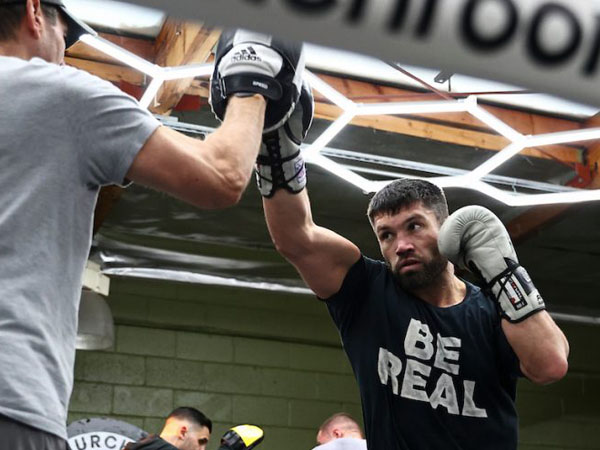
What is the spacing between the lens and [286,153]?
7.42ft

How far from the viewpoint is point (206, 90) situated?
16.9ft

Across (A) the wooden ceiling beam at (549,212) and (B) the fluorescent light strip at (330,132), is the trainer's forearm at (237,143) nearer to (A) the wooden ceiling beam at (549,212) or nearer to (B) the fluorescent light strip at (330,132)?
(B) the fluorescent light strip at (330,132)

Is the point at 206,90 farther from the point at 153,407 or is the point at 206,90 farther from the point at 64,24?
the point at 64,24

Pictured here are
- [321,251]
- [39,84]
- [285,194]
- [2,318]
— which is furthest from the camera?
[321,251]

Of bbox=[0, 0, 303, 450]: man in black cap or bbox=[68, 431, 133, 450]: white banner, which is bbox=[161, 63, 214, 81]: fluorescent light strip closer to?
bbox=[68, 431, 133, 450]: white banner

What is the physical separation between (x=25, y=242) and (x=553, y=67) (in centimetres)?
91

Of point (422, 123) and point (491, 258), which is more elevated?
point (422, 123)

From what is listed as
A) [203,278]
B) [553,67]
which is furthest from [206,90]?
[553,67]

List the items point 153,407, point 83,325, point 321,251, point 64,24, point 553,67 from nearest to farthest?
1. point 553,67
2. point 64,24
3. point 321,251
4. point 83,325
5. point 153,407

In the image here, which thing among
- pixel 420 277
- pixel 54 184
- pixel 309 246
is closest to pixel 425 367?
pixel 420 277

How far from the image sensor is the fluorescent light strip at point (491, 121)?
4520 mm

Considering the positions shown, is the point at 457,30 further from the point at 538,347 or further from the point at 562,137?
the point at 562,137

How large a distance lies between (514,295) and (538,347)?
147mm

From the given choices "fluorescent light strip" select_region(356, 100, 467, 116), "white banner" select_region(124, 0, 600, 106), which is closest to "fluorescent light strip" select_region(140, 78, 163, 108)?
"fluorescent light strip" select_region(356, 100, 467, 116)
